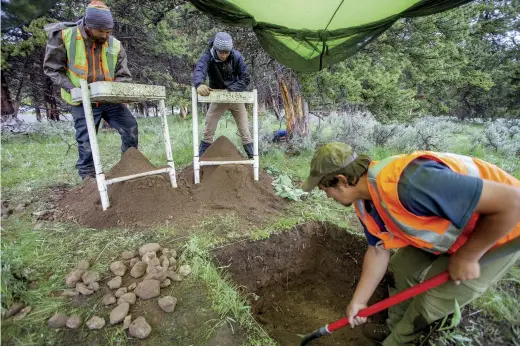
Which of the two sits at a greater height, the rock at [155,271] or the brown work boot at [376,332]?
the rock at [155,271]

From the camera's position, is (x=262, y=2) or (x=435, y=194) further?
(x=262, y=2)

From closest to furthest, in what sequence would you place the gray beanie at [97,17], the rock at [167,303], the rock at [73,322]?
the rock at [73,322], the rock at [167,303], the gray beanie at [97,17]

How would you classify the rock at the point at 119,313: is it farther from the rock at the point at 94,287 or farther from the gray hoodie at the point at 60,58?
the gray hoodie at the point at 60,58

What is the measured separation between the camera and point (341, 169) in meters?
1.57

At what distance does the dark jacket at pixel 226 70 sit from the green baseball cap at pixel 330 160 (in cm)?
252

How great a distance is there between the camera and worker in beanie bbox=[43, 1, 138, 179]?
290cm

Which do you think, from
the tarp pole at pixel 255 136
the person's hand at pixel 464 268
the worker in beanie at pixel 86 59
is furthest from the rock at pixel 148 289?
the worker in beanie at pixel 86 59

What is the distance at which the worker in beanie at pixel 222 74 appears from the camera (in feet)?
11.5

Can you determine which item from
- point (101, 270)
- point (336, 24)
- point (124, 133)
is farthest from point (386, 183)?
point (124, 133)

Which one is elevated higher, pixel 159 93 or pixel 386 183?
pixel 159 93

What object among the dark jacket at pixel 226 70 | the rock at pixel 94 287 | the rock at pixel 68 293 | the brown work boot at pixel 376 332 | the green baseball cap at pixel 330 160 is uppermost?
the dark jacket at pixel 226 70

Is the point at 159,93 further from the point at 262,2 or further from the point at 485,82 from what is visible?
the point at 485,82

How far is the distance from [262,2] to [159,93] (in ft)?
4.87

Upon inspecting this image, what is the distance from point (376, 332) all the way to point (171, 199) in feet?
7.65
